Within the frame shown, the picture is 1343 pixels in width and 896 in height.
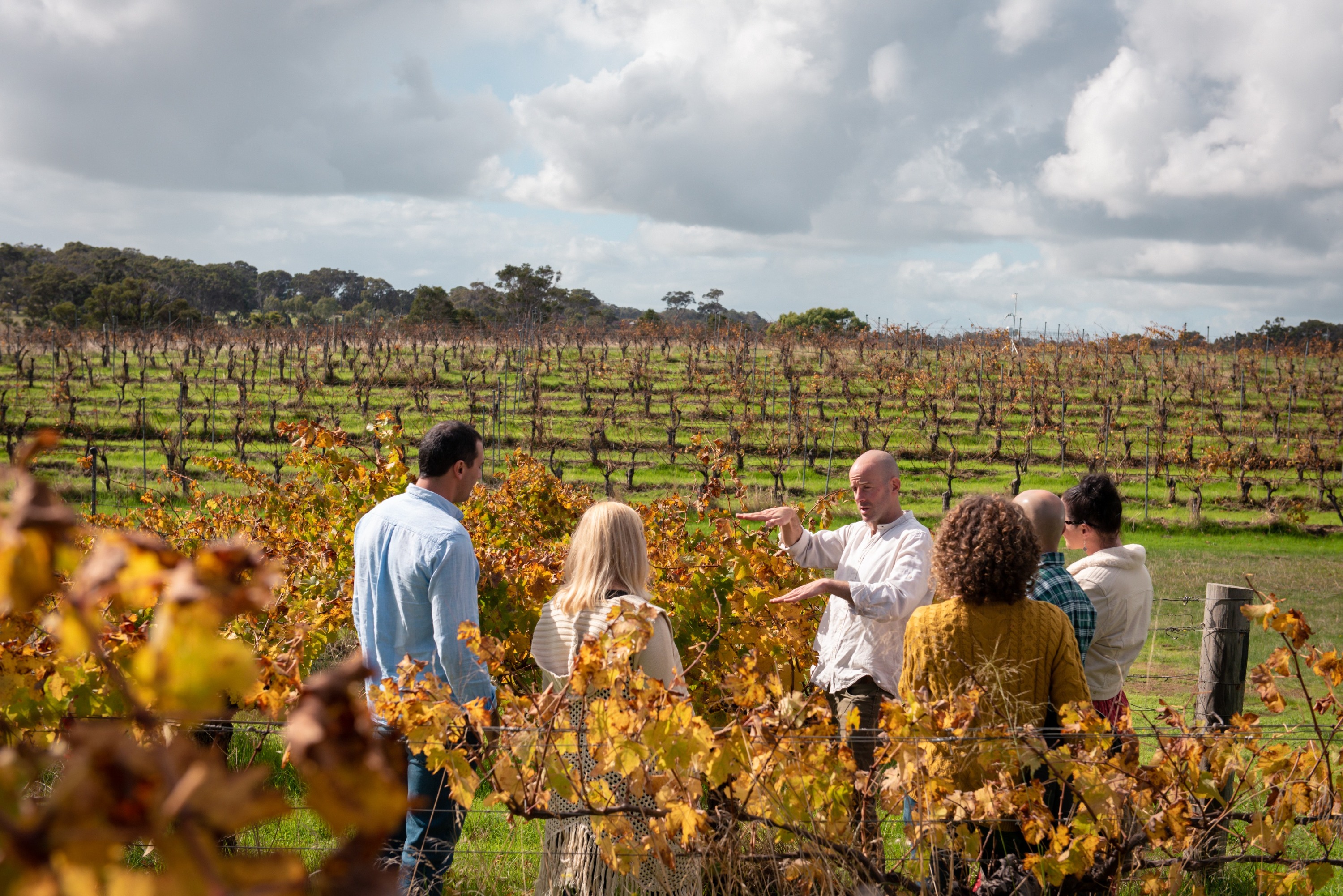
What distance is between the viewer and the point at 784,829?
89.7 inches

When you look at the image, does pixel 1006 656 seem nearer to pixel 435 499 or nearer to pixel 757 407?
pixel 435 499

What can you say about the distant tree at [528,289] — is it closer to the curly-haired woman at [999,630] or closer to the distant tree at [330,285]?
the distant tree at [330,285]

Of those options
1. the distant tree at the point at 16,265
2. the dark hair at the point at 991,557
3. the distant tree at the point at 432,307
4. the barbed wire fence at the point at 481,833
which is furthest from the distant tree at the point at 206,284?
the dark hair at the point at 991,557

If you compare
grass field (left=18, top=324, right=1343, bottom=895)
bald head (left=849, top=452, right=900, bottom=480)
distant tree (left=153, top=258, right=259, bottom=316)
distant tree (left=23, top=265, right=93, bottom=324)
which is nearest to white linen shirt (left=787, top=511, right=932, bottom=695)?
bald head (left=849, top=452, right=900, bottom=480)

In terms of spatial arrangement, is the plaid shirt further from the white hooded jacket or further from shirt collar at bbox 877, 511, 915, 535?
shirt collar at bbox 877, 511, 915, 535

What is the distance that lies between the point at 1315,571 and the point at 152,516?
13513 millimetres

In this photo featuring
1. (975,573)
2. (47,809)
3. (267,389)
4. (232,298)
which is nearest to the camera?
(47,809)

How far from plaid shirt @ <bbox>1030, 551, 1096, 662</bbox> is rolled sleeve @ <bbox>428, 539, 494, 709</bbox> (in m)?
1.72

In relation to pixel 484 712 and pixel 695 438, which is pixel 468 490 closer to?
pixel 484 712

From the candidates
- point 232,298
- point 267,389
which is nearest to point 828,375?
point 267,389

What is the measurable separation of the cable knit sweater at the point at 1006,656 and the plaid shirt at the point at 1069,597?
326 mm

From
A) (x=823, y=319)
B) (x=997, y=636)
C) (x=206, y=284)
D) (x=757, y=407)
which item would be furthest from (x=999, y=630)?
(x=206, y=284)

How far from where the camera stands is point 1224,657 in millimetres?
3688

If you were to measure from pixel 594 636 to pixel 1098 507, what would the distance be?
5.76ft
